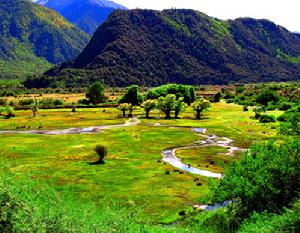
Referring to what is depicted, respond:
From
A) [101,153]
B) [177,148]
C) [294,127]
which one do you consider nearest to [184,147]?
[177,148]

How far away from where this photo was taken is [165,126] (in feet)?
548

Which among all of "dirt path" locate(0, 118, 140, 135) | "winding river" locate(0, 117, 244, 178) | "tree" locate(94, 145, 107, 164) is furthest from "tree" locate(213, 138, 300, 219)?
"dirt path" locate(0, 118, 140, 135)

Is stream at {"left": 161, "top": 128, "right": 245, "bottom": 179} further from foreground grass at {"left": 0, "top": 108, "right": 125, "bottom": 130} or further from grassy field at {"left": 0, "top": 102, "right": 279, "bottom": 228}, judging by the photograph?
foreground grass at {"left": 0, "top": 108, "right": 125, "bottom": 130}

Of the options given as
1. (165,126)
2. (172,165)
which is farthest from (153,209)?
(165,126)

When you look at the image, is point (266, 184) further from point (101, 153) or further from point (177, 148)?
point (177, 148)

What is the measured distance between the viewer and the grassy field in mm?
74312

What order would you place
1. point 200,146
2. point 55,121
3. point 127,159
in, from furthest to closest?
point 55,121, point 200,146, point 127,159

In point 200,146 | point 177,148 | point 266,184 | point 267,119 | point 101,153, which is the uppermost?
point 266,184

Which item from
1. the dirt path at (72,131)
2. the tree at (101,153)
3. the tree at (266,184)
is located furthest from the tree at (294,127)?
the dirt path at (72,131)

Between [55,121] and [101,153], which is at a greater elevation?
[55,121]

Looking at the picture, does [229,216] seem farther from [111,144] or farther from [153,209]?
[111,144]

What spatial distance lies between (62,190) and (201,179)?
84.1 feet

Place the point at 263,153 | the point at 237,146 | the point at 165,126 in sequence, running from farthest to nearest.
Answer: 1. the point at 165,126
2. the point at 237,146
3. the point at 263,153

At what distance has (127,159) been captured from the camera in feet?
347
